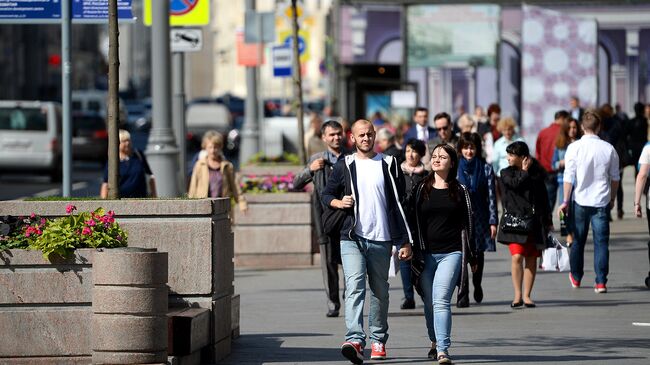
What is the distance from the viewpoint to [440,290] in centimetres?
1067

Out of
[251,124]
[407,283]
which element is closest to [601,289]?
[407,283]

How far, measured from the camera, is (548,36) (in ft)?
112

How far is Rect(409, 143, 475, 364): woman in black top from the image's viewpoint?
35.4 ft

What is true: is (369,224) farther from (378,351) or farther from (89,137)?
(89,137)

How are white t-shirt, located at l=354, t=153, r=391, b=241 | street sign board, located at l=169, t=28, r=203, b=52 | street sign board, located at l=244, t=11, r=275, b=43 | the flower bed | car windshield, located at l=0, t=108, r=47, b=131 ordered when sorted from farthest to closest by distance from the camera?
car windshield, located at l=0, t=108, r=47, b=131 → street sign board, located at l=244, t=11, r=275, b=43 → street sign board, located at l=169, t=28, r=203, b=52 → white t-shirt, located at l=354, t=153, r=391, b=241 → the flower bed

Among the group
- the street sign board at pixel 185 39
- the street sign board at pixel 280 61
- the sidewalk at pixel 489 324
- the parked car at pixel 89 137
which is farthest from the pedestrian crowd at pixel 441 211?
the parked car at pixel 89 137

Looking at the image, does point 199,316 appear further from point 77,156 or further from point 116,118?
point 77,156

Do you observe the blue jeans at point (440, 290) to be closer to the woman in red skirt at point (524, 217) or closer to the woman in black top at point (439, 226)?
the woman in black top at point (439, 226)

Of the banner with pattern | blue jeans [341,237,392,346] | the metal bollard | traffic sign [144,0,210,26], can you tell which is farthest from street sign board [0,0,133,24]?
the banner with pattern

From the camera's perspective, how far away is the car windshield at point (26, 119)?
37344 mm

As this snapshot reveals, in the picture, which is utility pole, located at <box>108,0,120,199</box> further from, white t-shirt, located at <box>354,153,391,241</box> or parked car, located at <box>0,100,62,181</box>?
parked car, located at <box>0,100,62,181</box>

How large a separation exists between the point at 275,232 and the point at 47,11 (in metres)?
5.57

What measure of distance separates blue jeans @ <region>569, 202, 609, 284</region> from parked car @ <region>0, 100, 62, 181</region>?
76.0ft

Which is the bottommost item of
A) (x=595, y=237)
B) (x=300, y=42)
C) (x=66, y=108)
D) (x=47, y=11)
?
(x=595, y=237)
